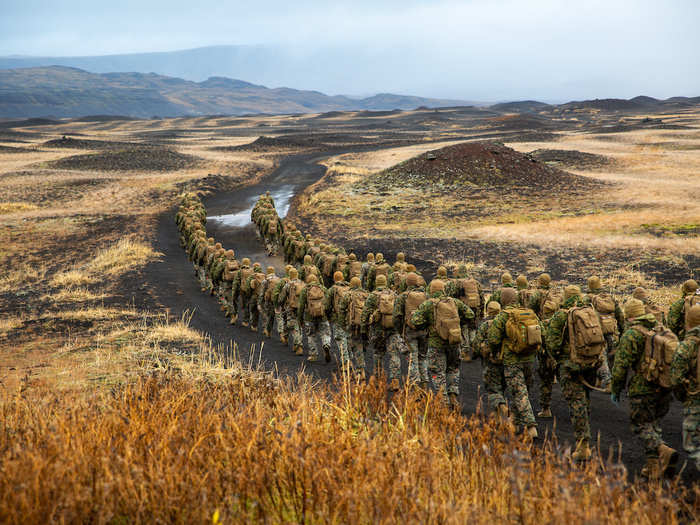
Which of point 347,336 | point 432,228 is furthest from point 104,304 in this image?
point 432,228

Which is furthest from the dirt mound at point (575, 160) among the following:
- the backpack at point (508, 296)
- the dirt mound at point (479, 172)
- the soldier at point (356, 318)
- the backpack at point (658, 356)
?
the backpack at point (658, 356)

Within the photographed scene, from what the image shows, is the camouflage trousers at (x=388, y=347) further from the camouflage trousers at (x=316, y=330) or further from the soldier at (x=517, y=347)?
the soldier at (x=517, y=347)

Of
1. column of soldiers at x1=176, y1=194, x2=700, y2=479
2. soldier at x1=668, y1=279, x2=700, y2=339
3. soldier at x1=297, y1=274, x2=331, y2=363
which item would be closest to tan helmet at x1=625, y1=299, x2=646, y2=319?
column of soldiers at x1=176, y1=194, x2=700, y2=479

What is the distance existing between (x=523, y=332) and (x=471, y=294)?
3.76 metres

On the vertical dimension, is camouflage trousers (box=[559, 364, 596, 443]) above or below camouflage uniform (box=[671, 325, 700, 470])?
below

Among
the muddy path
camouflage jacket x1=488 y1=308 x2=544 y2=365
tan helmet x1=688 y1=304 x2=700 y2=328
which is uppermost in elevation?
tan helmet x1=688 y1=304 x2=700 y2=328

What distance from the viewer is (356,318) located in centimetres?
1037

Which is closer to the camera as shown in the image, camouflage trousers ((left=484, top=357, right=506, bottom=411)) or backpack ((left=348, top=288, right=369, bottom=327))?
camouflage trousers ((left=484, top=357, right=506, bottom=411))

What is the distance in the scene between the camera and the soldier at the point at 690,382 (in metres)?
5.77

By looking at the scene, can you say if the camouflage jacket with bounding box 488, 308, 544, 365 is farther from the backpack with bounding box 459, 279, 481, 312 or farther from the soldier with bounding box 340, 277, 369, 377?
the backpack with bounding box 459, 279, 481, 312

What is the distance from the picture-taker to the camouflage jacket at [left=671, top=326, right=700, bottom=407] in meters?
5.77

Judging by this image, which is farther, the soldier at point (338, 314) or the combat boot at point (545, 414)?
the soldier at point (338, 314)

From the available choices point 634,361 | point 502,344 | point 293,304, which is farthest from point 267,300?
point 634,361

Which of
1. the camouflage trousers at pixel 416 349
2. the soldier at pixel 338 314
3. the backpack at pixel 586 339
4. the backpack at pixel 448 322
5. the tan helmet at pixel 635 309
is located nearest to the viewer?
the backpack at pixel 586 339
